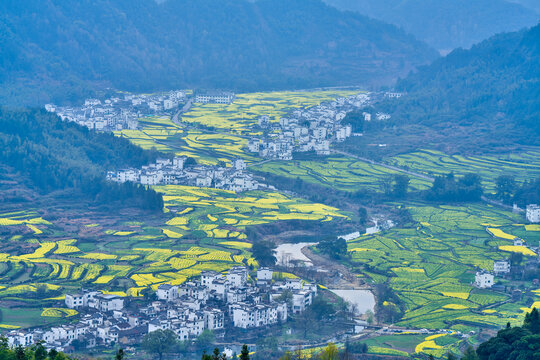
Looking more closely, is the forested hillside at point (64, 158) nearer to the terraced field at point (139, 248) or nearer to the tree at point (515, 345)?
the terraced field at point (139, 248)

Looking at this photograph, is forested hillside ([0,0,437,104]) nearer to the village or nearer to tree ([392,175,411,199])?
the village

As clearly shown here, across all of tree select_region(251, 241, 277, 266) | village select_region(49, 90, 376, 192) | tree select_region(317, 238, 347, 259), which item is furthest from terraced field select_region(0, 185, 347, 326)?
tree select_region(317, 238, 347, 259)

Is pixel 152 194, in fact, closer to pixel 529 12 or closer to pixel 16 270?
pixel 16 270

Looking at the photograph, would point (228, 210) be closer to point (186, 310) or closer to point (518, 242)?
point (518, 242)

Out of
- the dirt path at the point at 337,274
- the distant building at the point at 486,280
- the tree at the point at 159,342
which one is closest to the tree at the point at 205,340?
the tree at the point at 159,342

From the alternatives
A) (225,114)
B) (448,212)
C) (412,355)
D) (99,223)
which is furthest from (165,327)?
(225,114)
